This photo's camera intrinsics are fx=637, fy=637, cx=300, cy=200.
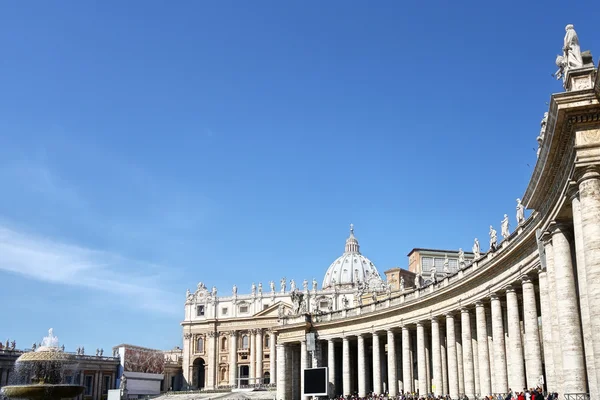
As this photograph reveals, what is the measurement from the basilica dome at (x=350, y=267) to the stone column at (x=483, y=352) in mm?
129558

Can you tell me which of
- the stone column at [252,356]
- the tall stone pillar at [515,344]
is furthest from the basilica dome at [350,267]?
the tall stone pillar at [515,344]

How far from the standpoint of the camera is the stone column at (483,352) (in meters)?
43.5

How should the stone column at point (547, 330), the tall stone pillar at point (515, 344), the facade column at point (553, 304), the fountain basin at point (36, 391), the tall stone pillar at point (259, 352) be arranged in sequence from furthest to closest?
the tall stone pillar at point (259, 352), the fountain basin at point (36, 391), the tall stone pillar at point (515, 344), the stone column at point (547, 330), the facade column at point (553, 304)

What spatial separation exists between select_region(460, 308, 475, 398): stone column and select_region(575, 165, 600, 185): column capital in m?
28.6

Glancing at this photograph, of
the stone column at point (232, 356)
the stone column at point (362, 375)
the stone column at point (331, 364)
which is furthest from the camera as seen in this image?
the stone column at point (232, 356)

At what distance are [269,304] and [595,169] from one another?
121090mm

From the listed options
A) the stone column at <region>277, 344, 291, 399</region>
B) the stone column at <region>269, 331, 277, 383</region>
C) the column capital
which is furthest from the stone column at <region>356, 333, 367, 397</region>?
the stone column at <region>269, 331, 277, 383</region>

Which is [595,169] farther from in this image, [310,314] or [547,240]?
[310,314]

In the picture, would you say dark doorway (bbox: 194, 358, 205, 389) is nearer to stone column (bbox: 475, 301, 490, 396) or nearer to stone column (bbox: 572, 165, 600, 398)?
stone column (bbox: 475, 301, 490, 396)

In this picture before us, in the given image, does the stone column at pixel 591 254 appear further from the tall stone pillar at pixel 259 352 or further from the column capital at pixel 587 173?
the tall stone pillar at pixel 259 352

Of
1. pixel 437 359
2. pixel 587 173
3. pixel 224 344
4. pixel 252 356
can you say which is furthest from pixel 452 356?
pixel 224 344

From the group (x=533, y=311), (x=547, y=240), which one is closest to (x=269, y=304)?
(x=533, y=311)

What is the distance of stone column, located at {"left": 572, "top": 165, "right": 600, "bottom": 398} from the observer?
62.1ft

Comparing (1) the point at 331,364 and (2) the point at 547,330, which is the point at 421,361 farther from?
(2) the point at 547,330
